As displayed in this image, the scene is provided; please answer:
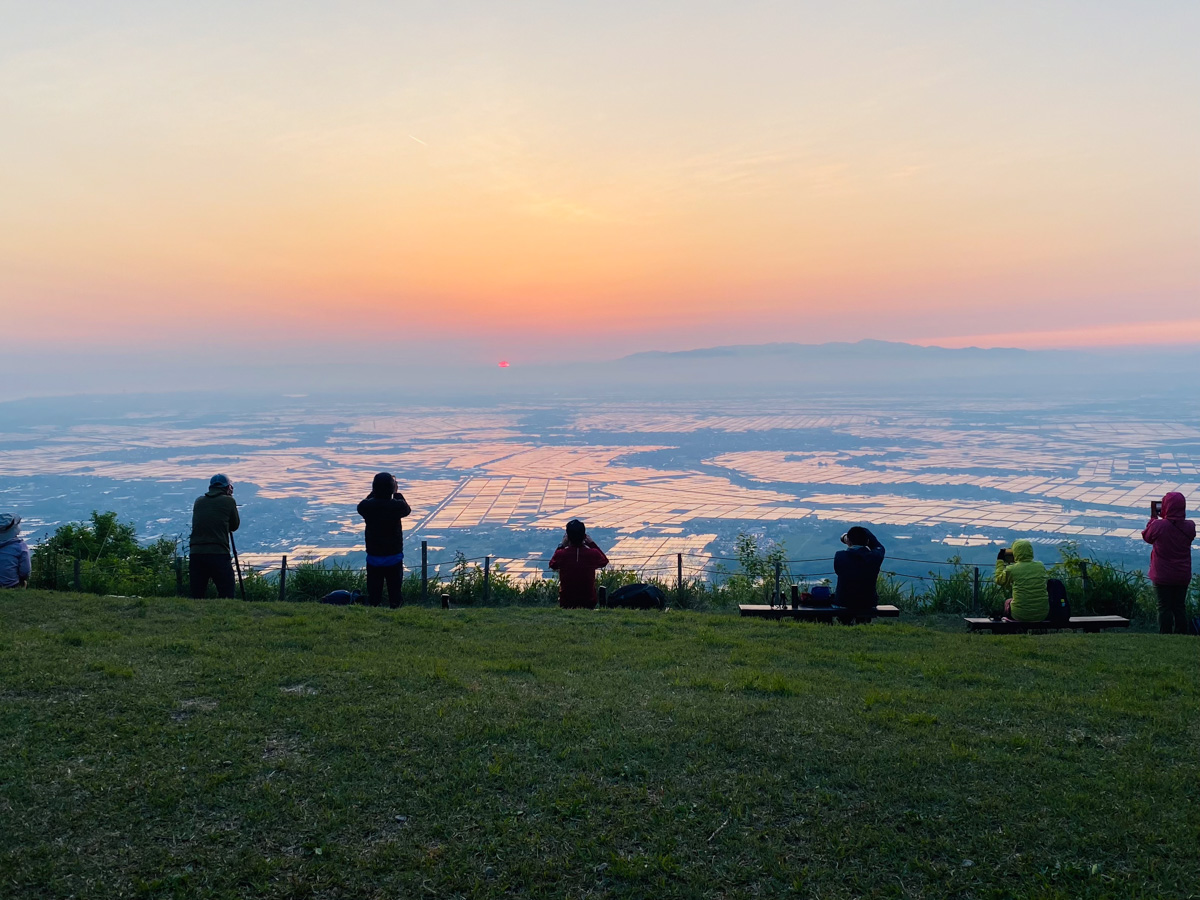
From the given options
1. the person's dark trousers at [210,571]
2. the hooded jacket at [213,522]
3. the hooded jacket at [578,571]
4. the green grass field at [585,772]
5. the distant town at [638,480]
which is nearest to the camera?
the green grass field at [585,772]

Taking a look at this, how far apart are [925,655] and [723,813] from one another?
15.2 ft

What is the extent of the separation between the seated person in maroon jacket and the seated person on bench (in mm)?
3492

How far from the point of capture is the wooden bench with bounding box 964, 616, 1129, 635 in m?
10.2

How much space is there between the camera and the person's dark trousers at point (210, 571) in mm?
10781

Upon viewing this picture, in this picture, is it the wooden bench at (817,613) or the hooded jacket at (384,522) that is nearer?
the hooded jacket at (384,522)

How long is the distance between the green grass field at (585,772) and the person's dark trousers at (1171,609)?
307 centimetres

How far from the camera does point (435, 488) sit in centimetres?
7562

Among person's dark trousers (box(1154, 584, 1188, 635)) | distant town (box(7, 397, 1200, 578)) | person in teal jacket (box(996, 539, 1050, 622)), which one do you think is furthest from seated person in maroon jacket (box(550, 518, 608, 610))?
person's dark trousers (box(1154, 584, 1188, 635))

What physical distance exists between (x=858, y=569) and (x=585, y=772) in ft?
21.6

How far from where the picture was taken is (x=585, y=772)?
16.7 feet

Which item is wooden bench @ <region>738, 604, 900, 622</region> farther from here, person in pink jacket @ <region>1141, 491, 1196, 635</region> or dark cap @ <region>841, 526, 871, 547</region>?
person in pink jacket @ <region>1141, 491, 1196, 635</region>

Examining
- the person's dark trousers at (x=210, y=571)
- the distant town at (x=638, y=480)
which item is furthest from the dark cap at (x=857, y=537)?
the person's dark trousers at (x=210, y=571)

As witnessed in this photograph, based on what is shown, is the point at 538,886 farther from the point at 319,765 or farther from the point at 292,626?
the point at 292,626

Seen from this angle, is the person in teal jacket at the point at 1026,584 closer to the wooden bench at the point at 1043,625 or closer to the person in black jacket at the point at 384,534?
the wooden bench at the point at 1043,625
